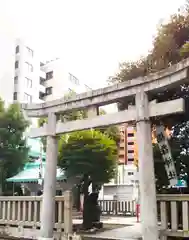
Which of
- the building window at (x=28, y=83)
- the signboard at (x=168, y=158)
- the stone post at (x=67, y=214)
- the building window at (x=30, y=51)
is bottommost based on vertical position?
the stone post at (x=67, y=214)

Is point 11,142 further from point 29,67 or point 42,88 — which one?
point 42,88

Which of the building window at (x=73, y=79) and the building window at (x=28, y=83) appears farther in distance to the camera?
the building window at (x=73, y=79)

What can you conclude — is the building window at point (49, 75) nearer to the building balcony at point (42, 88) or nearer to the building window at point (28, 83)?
the building balcony at point (42, 88)

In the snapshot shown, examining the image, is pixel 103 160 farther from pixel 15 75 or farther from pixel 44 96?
pixel 44 96

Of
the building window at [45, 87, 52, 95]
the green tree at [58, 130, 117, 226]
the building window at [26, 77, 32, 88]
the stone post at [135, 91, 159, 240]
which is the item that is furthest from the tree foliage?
the building window at [45, 87, 52, 95]

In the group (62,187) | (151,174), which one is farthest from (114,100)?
(62,187)

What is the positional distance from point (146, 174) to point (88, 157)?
4242 mm

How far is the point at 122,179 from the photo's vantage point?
24.3m

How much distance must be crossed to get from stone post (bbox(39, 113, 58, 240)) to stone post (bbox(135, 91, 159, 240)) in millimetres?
2607

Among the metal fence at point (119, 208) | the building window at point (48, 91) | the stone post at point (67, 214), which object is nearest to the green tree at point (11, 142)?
the metal fence at point (119, 208)

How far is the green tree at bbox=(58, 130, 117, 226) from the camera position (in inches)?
429

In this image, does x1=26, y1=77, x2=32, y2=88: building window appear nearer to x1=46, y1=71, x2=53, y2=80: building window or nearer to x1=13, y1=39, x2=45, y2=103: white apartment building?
x1=13, y1=39, x2=45, y2=103: white apartment building

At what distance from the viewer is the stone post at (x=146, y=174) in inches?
265

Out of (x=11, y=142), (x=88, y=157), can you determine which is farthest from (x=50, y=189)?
(x=11, y=142)
